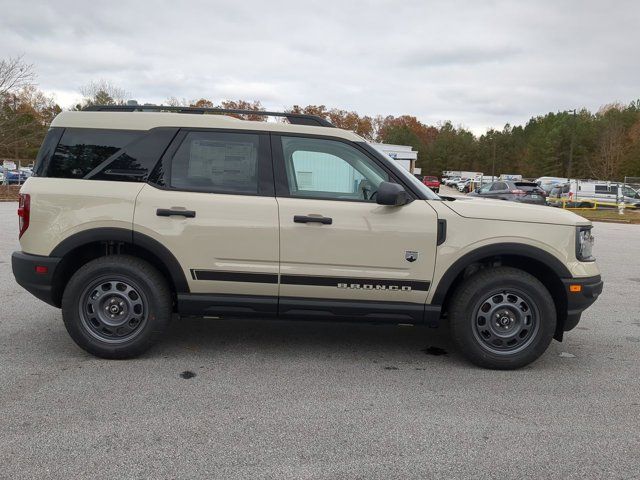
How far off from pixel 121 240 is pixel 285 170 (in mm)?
1404

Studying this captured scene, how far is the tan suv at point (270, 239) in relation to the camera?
405 centimetres

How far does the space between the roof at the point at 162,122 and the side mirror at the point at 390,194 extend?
529 mm

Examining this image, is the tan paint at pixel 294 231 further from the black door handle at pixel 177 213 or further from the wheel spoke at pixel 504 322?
the wheel spoke at pixel 504 322

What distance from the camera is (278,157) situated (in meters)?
4.22

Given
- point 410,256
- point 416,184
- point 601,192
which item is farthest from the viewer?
point 601,192

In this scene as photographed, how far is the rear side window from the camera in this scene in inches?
165

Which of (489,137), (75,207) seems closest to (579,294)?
(75,207)

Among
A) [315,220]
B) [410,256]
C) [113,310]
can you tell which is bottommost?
[113,310]

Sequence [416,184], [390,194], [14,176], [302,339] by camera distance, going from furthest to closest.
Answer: [14,176] → [302,339] → [416,184] → [390,194]

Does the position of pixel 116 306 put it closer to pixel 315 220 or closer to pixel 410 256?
pixel 315 220

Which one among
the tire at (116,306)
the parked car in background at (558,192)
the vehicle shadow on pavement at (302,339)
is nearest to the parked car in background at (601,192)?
the parked car in background at (558,192)

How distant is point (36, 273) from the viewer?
416 centimetres

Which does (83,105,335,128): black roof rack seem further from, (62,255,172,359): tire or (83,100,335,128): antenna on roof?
(62,255,172,359): tire

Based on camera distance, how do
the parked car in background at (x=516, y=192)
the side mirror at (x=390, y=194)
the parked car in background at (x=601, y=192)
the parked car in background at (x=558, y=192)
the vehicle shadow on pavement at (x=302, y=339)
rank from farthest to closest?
the parked car in background at (x=558, y=192), the parked car in background at (x=601, y=192), the parked car in background at (x=516, y=192), the vehicle shadow on pavement at (x=302, y=339), the side mirror at (x=390, y=194)
